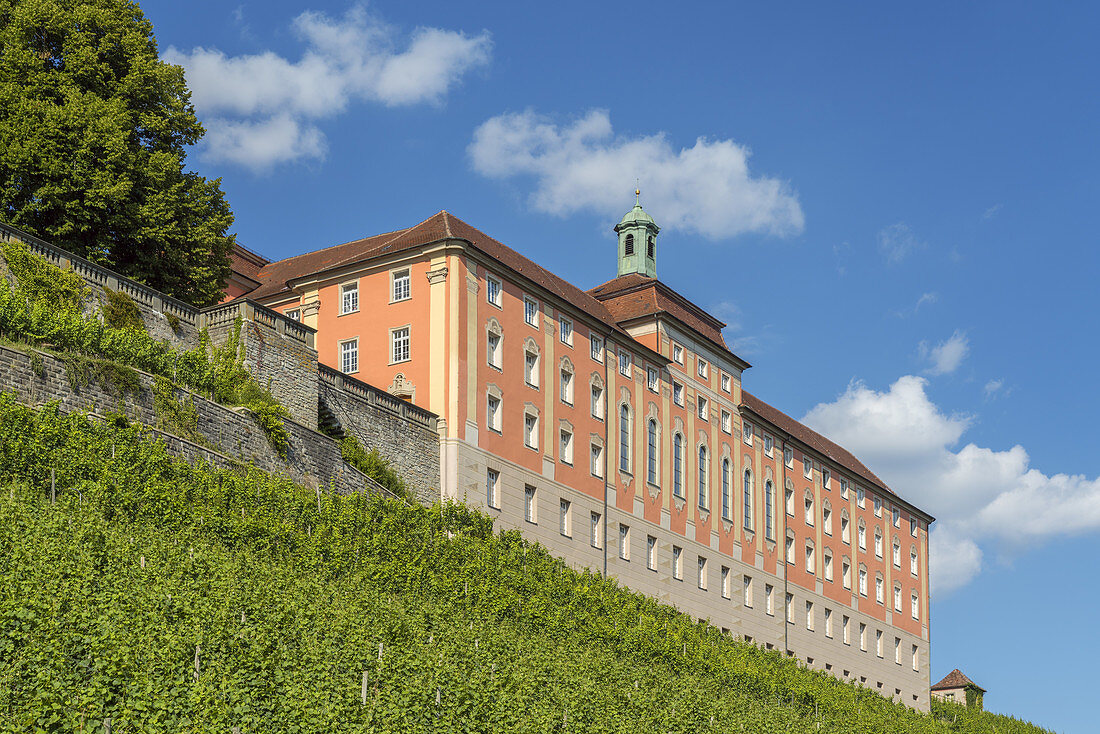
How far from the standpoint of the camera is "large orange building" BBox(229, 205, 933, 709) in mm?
53531

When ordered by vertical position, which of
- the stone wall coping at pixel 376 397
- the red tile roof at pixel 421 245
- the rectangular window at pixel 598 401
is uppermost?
the red tile roof at pixel 421 245

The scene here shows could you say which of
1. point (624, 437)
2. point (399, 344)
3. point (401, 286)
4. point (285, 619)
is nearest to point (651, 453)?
point (624, 437)

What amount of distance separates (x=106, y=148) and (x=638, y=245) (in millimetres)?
35695

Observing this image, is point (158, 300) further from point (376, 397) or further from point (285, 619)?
point (285, 619)

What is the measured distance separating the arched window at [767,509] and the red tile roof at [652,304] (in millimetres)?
7187

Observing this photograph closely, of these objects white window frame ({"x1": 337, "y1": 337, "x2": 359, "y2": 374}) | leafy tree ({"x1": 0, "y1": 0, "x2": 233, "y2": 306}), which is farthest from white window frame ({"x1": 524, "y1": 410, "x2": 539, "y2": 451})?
leafy tree ({"x1": 0, "y1": 0, "x2": 233, "y2": 306})

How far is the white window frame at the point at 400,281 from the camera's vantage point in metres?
54.6

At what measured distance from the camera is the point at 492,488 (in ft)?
173

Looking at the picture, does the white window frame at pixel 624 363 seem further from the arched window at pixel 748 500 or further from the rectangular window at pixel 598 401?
the arched window at pixel 748 500

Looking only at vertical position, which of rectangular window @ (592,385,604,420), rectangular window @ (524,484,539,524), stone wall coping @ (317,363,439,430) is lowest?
rectangular window @ (524,484,539,524)

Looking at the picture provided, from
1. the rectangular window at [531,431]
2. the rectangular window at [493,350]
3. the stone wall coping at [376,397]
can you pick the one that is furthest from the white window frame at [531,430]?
the stone wall coping at [376,397]

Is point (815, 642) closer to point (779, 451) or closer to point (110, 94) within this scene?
point (779, 451)

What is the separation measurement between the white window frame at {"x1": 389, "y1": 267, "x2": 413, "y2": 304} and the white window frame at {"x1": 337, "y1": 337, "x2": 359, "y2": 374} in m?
2.23

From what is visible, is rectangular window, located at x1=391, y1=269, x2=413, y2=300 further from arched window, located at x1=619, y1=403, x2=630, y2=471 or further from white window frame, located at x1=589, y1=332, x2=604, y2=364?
arched window, located at x1=619, y1=403, x2=630, y2=471
